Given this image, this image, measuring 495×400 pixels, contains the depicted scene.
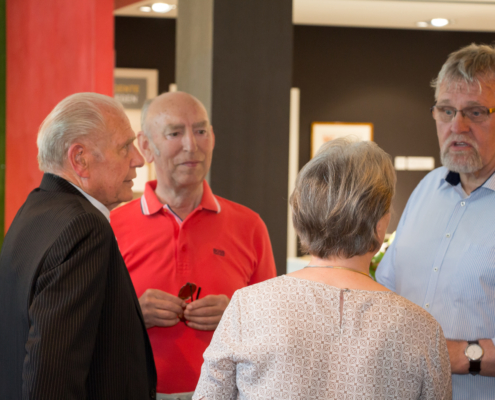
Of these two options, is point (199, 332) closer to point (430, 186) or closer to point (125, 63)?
point (430, 186)

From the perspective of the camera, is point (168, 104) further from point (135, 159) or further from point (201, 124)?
point (135, 159)

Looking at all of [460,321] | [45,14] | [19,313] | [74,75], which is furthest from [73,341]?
[45,14]

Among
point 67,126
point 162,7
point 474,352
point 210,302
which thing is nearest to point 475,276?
point 474,352

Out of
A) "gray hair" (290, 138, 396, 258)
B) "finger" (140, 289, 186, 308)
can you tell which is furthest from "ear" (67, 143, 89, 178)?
"gray hair" (290, 138, 396, 258)

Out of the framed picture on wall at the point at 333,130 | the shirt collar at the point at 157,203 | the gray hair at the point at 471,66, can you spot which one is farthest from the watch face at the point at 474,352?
the framed picture on wall at the point at 333,130

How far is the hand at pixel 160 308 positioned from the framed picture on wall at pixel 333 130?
5.66 metres

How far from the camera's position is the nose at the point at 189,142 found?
2.14 meters

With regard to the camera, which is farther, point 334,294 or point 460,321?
point 460,321

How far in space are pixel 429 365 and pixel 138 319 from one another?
31.1 inches

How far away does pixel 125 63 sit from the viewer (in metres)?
7.05

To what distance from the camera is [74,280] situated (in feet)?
4.47

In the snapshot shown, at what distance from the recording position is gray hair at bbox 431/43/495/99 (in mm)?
1975

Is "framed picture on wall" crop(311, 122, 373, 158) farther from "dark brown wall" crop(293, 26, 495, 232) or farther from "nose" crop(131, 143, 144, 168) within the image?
"nose" crop(131, 143, 144, 168)

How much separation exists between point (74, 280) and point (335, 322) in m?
0.64
